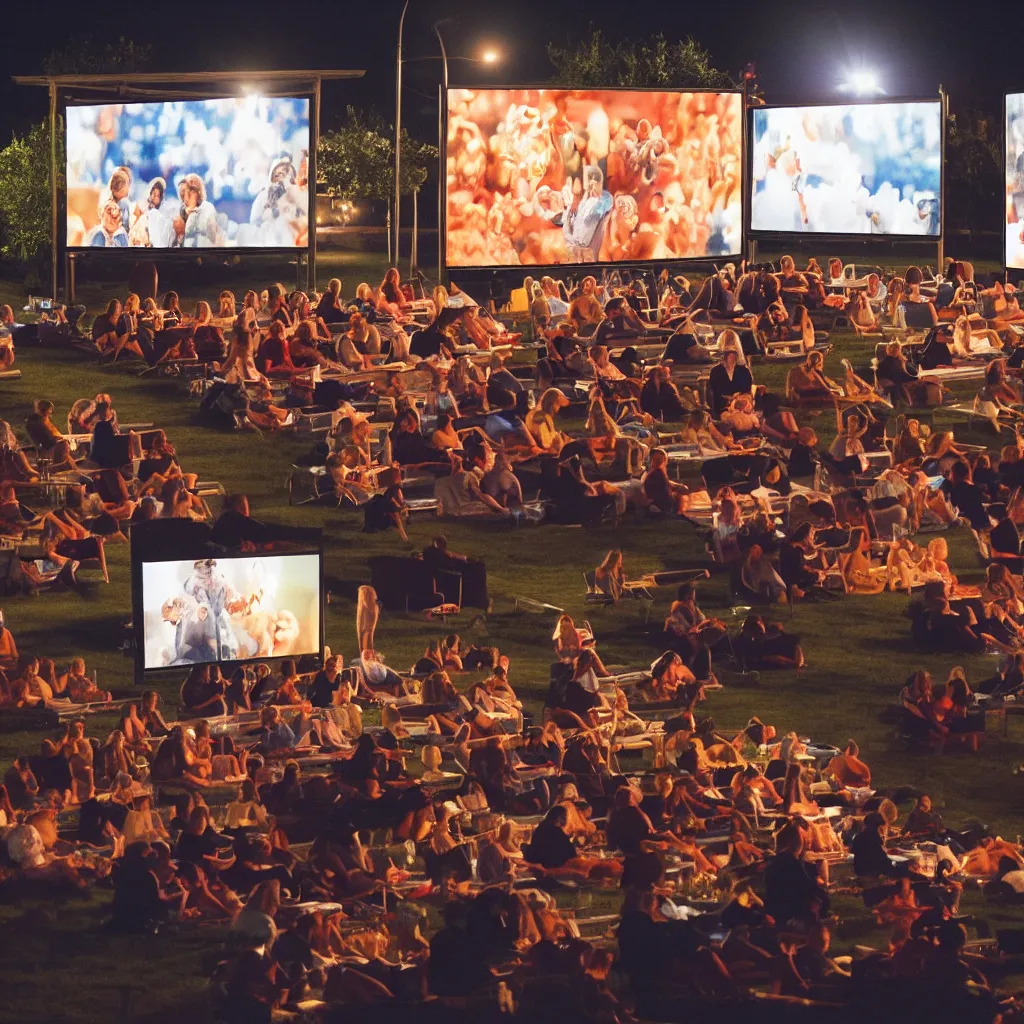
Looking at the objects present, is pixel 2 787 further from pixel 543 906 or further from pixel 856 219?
pixel 856 219

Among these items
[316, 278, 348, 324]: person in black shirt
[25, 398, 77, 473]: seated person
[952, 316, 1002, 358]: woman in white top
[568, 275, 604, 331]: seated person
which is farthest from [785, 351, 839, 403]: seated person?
[25, 398, 77, 473]: seated person

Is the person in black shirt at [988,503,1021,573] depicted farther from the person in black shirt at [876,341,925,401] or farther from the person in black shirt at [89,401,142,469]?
the person in black shirt at [89,401,142,469]

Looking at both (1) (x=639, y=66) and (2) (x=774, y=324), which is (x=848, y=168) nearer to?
(2) (x=774, y=324)

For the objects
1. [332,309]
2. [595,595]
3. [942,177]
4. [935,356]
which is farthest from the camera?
[942,177]

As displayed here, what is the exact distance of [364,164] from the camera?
54.3 m

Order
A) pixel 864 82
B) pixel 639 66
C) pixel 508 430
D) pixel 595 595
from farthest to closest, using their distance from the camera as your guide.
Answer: pixel 864 82
pixel 639 66
pixel 508 430
pixel 595 595

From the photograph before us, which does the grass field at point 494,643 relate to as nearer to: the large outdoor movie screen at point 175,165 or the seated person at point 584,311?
the seated person at point 584,311

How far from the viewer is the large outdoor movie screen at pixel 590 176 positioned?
36.7 meters

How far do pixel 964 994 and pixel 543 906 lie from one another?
107 inches

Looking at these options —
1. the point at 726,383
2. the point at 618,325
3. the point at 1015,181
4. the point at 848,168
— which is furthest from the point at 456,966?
the point at 848,168

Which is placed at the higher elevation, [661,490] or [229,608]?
[661,490]

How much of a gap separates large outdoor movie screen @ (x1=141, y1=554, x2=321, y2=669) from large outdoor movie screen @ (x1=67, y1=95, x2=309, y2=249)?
57.8 feet

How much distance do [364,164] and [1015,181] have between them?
1920 cm

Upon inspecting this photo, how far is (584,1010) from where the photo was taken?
14898 mm
